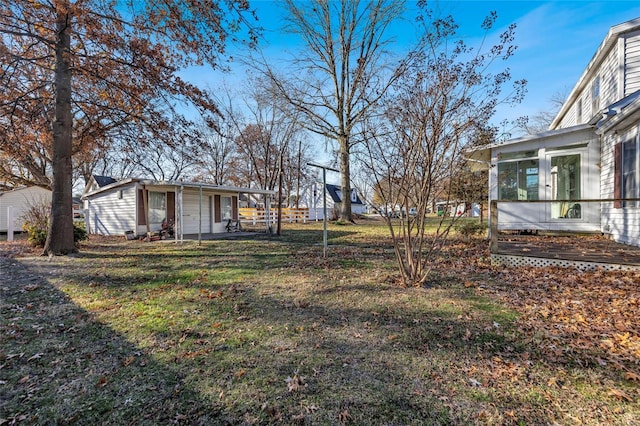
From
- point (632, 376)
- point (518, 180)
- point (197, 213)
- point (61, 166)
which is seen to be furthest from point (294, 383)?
point (197, 213)

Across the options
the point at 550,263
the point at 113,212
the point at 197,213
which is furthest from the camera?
the point at 197,213

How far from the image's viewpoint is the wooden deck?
5426 millimetres

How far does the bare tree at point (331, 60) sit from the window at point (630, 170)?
1153 centimetres

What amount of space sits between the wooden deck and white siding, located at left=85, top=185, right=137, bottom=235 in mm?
14365

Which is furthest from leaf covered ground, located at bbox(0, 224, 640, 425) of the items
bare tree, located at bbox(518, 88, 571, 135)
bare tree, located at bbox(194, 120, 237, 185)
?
bare tree, located at bbox(518, 88, 571, 135)

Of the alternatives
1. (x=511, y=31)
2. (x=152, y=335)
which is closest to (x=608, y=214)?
(x=511, y=31)

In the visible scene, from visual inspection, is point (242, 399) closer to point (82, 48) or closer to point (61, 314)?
point (61, 314)

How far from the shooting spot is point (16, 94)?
8.72 metres

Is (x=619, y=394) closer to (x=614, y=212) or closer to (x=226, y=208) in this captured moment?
(x=614, y=212)

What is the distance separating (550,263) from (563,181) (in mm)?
5296

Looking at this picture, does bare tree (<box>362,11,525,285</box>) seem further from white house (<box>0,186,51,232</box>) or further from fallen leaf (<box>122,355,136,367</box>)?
white house (<box>0,186,51,232</box>)

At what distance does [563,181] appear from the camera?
383 inches

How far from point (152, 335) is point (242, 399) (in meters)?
1.71

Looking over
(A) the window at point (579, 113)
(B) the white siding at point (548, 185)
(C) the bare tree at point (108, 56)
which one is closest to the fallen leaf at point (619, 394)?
(B) the white siding at point (548, 185)
